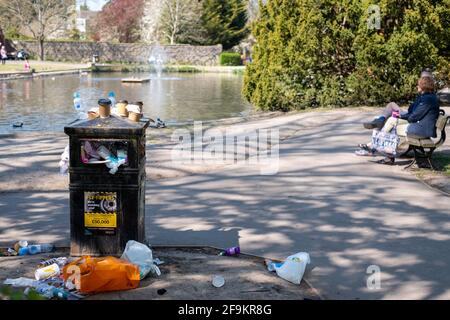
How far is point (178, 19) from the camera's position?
70875 millimetres

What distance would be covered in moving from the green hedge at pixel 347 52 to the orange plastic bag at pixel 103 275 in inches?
564

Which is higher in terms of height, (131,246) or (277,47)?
(277,47)

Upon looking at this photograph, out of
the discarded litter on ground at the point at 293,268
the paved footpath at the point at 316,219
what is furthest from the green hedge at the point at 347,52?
the discarded litter on ground at the point at 293,268

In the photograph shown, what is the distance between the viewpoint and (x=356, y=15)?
1827 cm

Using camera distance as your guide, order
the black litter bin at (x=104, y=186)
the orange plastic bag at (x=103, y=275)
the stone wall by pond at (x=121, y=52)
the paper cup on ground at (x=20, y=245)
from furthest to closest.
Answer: the stone wall by pond at (x=121, y=52) < the paper cup on ground at (x=20, y=245) < the black litter bin at (x=104, y=186) < the orange plastic bag at (x=103, y=275)

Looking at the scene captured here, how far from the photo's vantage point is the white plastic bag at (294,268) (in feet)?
17.2

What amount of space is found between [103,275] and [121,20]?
75.8 meters

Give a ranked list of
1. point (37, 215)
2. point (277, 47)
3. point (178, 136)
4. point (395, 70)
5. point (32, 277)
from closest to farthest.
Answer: point (32, 277), point (37, 215), point (178, 136), point (395, 70), point (277, 47)

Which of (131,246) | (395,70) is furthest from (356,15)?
(131,246)

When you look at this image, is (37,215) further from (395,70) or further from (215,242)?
(395,70)

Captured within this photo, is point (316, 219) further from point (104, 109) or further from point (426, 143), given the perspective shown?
point (426, 143)

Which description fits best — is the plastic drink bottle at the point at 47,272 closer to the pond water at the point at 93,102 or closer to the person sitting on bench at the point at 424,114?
the person sitting on bench at the point at 424,114

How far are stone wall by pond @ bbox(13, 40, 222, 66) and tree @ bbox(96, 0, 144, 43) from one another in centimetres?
804

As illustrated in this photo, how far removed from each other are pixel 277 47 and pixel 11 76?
23.9 m
